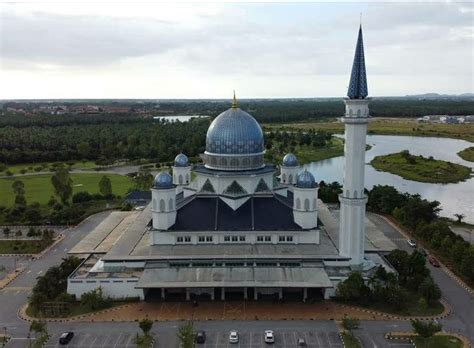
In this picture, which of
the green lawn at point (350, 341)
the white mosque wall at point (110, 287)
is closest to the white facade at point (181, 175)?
the white mosque wall at point (110, 287)

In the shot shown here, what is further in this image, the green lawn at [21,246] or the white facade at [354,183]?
the green lawn at [21,246]

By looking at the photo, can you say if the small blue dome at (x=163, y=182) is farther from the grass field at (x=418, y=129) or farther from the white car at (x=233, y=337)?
the grass field at (x=418, y=129)

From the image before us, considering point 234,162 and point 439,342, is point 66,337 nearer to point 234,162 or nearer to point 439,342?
point 234,162

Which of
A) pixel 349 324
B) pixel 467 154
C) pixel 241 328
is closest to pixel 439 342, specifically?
pixel 349 324

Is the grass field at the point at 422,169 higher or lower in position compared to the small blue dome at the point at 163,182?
lower

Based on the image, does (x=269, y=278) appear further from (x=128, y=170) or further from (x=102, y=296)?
(x=128, y=170)

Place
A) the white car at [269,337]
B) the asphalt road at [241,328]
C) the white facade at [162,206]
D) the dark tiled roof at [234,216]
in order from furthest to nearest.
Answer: the dark tiled roof at [234,216] → the white facade at [162,206] → the asphalt road at [241,328] → the white car at [269,337]
